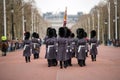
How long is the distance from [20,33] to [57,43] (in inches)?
2445

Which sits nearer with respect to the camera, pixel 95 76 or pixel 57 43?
pixel 95 76

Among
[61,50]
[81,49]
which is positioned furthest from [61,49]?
[81,49]

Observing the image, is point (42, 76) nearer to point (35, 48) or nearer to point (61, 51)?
point (61, 51)

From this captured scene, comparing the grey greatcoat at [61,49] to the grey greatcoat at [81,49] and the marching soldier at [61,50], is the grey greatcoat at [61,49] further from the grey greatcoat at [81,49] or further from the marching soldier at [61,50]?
the grey greatcoat at [81,49]

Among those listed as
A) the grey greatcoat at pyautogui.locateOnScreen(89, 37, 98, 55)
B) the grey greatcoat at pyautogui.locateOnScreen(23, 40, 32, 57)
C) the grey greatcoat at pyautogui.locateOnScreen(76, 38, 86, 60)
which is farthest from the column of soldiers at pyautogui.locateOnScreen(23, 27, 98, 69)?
the grey greatcoat at pyautogui.locateOnScreen(23, 40, 32, 57)

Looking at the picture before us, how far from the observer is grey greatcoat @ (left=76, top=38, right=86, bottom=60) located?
→ 85.0ft

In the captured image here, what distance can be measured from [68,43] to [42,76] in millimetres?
6121

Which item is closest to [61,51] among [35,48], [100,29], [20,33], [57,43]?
[57,43]

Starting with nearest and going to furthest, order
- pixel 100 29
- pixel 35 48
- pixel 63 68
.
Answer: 1. pixel 63 68
2. pixel 35 48
3. pixel 100 29

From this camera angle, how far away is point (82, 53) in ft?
85.1

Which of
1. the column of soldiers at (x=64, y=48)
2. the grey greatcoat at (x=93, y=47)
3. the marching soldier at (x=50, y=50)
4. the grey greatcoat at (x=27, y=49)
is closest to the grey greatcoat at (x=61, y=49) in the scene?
the column of soldiers at (x=64, y=48)

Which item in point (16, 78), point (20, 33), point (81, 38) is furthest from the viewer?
point (20, 33)

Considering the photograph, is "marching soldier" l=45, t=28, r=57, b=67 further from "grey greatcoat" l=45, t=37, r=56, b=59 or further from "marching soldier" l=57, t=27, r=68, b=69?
"marching soldier" l=57, t=27, r=68, b=69

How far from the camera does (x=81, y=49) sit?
26078 mm
